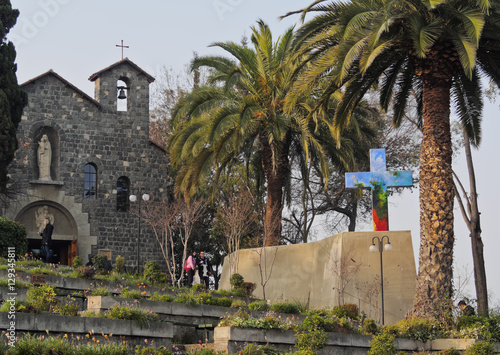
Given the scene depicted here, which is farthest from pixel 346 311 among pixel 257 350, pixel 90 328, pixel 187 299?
pixel 90 328

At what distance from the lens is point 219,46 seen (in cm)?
2623

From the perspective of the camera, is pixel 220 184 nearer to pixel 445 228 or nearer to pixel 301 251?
pixel 301 251

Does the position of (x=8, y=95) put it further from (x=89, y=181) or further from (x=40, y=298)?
(x=40, y=298)

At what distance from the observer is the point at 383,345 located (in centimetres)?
1515

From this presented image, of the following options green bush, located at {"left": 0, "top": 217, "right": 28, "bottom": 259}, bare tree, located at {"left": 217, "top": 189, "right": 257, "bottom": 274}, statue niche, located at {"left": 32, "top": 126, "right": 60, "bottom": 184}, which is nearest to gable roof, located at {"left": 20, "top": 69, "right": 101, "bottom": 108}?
statue niche, located at {"left": 32, "top": 126, "right": 60, "bottom": 184}

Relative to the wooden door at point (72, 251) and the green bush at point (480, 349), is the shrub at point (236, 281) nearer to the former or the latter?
the green bush at point (480, 349)

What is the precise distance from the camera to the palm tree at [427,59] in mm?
16844

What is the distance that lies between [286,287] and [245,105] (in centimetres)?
593

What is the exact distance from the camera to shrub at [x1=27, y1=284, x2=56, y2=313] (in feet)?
44.0

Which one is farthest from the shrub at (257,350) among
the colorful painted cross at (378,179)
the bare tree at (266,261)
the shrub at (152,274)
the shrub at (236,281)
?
the bare tree at (266,261)

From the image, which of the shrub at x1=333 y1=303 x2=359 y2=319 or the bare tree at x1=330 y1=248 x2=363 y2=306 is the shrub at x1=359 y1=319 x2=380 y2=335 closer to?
the shrub at x1=333 y1=303 x2=359 y2=319

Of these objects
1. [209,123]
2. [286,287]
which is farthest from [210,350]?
[209,123]

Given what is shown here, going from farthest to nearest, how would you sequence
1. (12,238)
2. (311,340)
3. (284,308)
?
(12,238) < (284,308) < (311,340)

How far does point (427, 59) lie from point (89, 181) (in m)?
17.0
